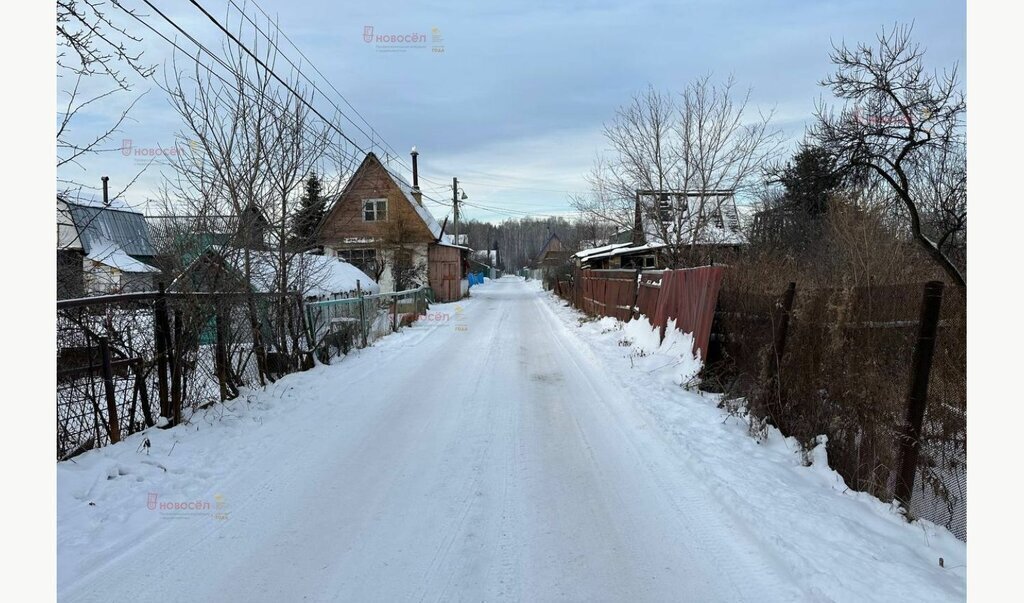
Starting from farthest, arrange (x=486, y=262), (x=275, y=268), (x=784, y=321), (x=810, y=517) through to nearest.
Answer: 1. (x=486, y=262)
2. (x=275, y=268)
3. (x=784, y=321)
4. (x=810, y=517)

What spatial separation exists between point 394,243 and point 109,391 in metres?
25.3

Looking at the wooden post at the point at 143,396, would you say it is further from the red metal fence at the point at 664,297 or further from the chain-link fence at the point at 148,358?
the red metal fence at the point at 664,297

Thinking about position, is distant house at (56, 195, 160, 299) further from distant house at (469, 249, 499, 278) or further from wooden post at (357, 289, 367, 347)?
distant house at (469, 249, 499, 278)

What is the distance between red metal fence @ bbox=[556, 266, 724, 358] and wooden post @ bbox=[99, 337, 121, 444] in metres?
7.15

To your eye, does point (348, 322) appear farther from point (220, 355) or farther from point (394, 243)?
point (394, 243)

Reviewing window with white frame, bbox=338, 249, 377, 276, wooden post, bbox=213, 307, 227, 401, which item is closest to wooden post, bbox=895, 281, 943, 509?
wooden post, bbox=213, 307, 227, 401

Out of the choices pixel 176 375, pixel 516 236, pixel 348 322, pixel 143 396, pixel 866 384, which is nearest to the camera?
pixel 866 384

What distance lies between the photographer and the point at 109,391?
5.28 meters

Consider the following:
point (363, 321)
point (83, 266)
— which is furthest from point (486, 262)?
point (83, 266)

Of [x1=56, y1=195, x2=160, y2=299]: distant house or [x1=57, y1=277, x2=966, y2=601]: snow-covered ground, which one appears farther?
[x1=56, y1=195, x2=160, y2=299]: distant house

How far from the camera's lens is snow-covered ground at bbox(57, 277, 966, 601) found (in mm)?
3248

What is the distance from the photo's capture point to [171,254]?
284 inches

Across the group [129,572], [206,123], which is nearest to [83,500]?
[129,572]

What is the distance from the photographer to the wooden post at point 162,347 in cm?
607
